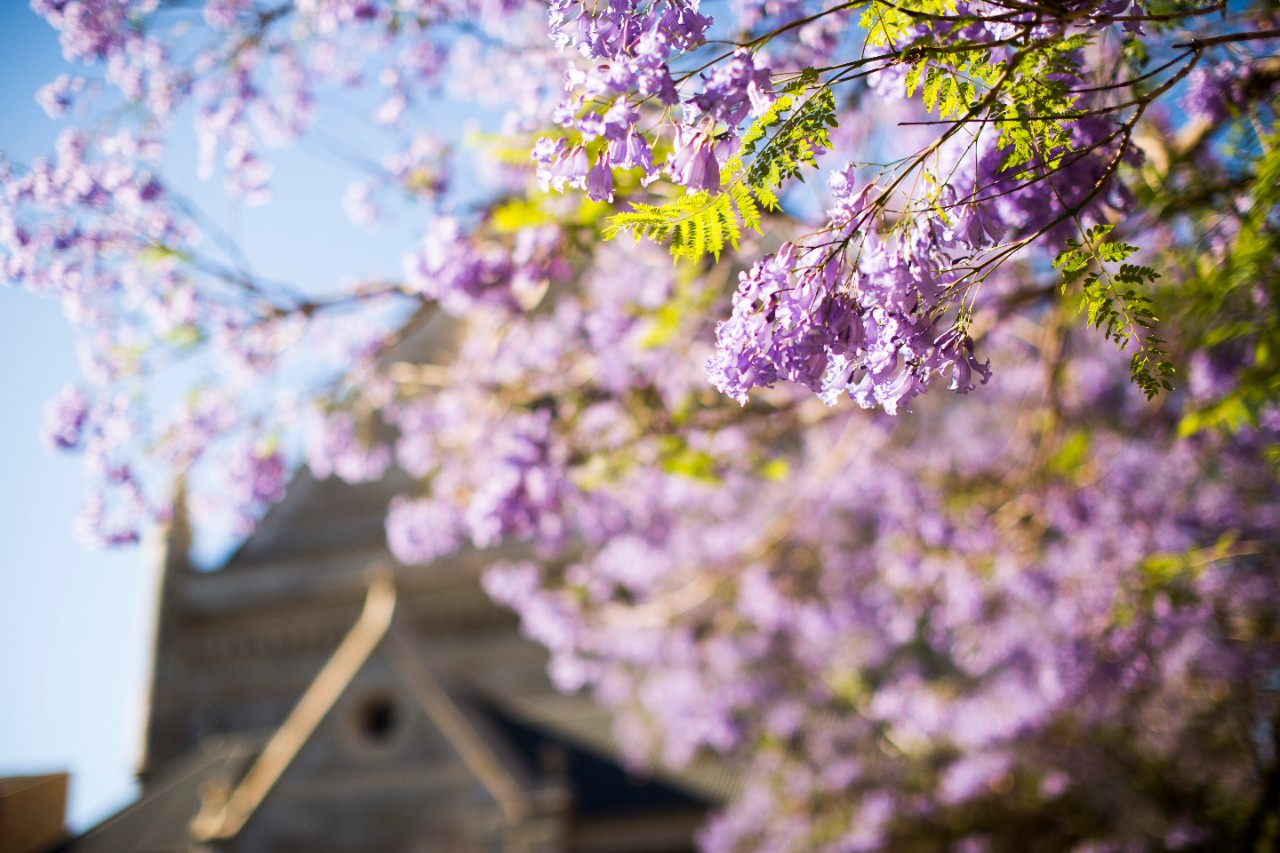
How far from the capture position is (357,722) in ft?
41.4

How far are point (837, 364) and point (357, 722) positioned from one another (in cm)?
1201

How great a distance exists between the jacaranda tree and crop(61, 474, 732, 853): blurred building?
97.5 inches

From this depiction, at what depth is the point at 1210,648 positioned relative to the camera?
23.8 ft

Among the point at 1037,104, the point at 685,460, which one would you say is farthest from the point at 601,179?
the point at 685,460

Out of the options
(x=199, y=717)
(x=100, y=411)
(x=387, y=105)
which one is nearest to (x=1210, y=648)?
(x=387, y=105)

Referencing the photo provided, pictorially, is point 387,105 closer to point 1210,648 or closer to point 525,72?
point 525,72

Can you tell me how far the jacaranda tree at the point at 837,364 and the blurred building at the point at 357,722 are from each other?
97.5 inches

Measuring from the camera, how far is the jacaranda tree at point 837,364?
2186 millimetres

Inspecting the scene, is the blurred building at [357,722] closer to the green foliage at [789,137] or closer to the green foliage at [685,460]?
the green foliage at [685,460]

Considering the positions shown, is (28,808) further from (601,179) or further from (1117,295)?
(1117,295)

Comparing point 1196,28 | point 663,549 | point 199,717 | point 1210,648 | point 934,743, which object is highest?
point 1196,28

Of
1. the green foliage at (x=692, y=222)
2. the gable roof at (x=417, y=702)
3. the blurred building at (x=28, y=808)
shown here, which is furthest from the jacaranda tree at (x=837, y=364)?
the blurred building at (x=28, y=808)

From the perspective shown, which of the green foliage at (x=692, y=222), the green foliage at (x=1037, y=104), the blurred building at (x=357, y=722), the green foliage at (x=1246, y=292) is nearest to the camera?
the green foliage at (x=1037, y=104)

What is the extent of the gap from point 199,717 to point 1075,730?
17482mm
